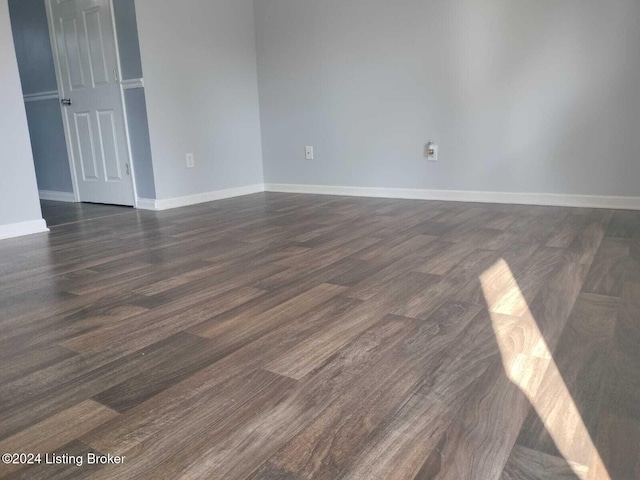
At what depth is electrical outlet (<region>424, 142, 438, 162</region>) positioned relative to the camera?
356 cm

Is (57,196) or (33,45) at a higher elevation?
(33,45)

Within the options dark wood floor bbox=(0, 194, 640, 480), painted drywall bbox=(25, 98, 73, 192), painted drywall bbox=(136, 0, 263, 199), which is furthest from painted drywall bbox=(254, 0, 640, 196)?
painted drywall bbox=(25, 98, 73, 192)

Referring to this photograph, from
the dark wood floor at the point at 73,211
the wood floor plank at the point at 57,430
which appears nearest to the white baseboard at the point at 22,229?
the dark wood floor at the point at 73,211

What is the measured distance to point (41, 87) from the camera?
13.6ft

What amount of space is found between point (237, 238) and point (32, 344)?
1.34m

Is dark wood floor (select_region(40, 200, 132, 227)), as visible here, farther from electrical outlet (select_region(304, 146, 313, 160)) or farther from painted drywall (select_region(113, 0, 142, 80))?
electrical outlet (select_region(304, 146, 313, 160))

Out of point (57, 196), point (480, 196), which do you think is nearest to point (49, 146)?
point (57, 196)

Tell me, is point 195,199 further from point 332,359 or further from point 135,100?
point 332,359

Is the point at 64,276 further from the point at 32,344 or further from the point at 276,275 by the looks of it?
the point at 276,275

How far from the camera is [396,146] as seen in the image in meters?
3.73

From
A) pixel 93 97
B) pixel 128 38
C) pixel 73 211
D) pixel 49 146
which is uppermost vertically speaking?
pixel 128 38

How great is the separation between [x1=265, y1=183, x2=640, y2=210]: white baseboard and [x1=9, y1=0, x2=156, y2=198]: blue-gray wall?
1.30 meters

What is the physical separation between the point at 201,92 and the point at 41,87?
1.49m

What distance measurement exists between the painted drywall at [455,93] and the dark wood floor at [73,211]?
146 cm
